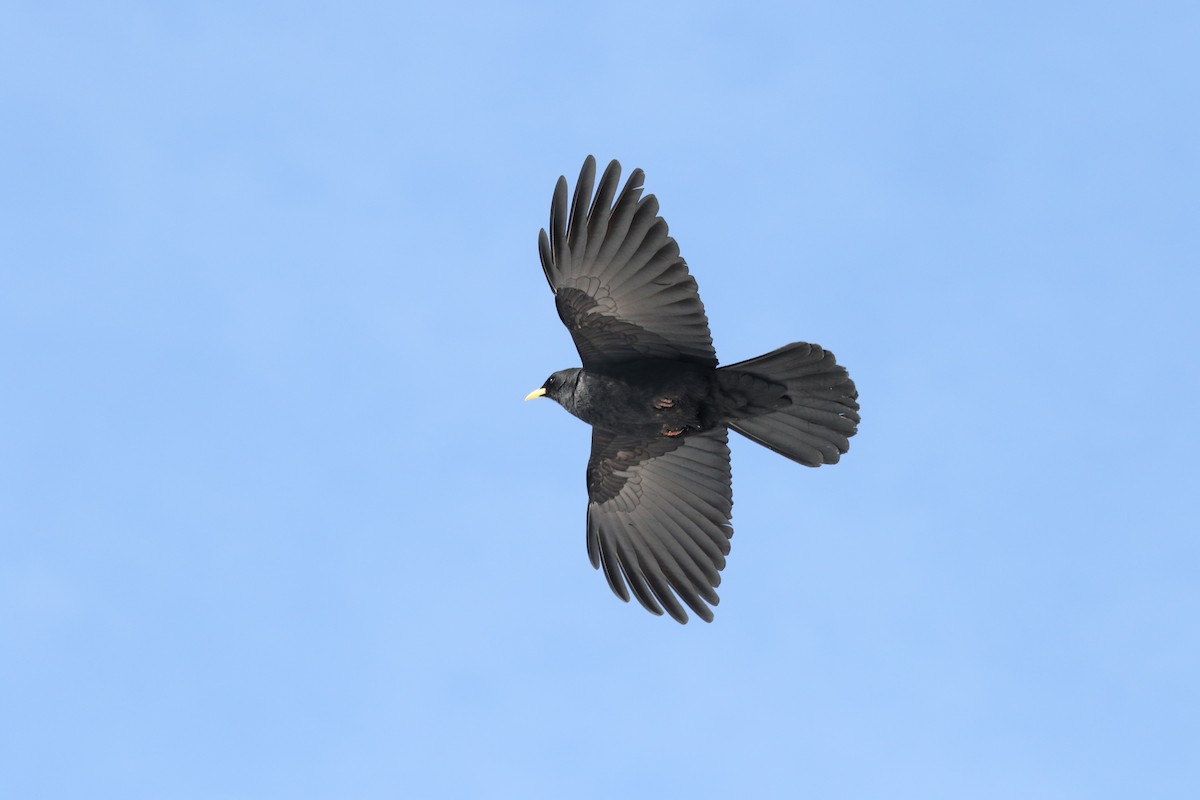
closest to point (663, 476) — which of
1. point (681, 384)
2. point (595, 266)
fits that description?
point (681, 384)

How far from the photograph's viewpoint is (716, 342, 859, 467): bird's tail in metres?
13.4

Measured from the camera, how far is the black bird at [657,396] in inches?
516

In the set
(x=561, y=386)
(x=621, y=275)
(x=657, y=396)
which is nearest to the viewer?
(x=621, y=275)

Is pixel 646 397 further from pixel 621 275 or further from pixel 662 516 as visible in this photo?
pixel 662 516

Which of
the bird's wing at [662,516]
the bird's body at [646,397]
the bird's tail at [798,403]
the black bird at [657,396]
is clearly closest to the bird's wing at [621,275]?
the black bird at [657,396]

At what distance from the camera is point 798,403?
13.7 m

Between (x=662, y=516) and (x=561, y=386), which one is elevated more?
(x=561, y=386)

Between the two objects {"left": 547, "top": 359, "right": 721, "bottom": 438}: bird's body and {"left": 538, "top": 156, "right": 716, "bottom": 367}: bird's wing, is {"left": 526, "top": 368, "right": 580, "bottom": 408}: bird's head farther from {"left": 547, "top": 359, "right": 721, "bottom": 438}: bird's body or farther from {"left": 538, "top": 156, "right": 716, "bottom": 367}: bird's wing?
{"left": 538, "top": 156, "right": 716, "bottom": 367}: bird's wing

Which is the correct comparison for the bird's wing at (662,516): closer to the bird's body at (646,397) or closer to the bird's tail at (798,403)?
the bird's body at (646,397)

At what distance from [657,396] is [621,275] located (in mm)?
1178

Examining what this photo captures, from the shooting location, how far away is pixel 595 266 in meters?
13.3

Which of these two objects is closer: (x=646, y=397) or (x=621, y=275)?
(x=621, y=275)

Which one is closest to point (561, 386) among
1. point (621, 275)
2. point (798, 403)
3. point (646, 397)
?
point (646, 397)

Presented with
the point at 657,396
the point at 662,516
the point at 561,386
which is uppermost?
the point at 561,386
